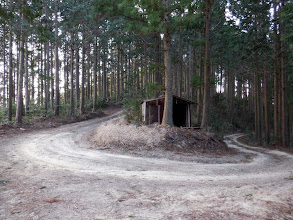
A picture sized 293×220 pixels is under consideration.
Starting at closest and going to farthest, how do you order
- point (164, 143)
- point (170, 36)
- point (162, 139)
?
1. point (164, 143)
2. point (162, 139)
3. point (170, 36)

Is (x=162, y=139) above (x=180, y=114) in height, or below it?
below

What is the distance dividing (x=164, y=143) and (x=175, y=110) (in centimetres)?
1087

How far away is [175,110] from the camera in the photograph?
862 inches

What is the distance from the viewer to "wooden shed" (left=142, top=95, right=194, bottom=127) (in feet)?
57.8

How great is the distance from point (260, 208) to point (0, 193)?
473cm

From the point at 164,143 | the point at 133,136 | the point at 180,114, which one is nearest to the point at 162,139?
the point at 164,143

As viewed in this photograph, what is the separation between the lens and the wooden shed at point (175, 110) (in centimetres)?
1761

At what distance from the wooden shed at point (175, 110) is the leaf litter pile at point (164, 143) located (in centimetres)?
406

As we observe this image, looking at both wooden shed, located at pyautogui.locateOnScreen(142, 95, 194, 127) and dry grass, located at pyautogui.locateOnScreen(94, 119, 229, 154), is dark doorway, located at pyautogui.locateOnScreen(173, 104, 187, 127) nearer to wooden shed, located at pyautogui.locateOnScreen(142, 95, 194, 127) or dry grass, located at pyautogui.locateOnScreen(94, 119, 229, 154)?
wooden shed, located at pyautogui.locateOnScreen(142, 95, 194, 127)

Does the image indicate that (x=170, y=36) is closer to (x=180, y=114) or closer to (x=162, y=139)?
(x=162, y=139)

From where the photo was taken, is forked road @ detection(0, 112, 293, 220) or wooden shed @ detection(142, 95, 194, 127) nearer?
forked road @ detection(0, 112, 293, 220)

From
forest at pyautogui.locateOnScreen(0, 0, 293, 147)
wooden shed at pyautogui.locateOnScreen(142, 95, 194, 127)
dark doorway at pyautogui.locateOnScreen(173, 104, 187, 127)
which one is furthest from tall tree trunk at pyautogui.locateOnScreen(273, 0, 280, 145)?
dark doorway at pyautogui.locateOnScreen(173, 104, 187, 127)

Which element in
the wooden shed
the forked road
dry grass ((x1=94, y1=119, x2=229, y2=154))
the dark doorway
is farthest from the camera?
the dark doorway

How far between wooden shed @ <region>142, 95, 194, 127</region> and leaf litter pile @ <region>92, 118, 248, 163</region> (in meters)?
4.06
